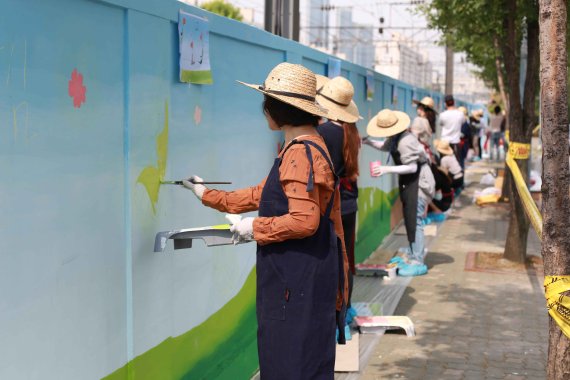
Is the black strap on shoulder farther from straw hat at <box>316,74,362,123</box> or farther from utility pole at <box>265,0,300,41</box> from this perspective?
utility pole at <box>265,0,300,41</box>

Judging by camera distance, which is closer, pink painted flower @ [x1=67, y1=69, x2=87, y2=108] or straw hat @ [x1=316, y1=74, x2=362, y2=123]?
pink painted flower @ [x1=67, y1=69, x2=87, y2=108]

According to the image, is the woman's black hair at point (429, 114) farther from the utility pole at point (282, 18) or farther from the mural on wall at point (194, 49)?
the mural on wall at point (194, 49)

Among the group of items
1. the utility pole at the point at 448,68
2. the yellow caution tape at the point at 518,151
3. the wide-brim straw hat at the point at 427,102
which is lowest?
the yellow caution tape at the point at 518,151

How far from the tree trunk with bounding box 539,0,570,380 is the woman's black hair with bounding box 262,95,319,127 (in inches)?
46.8

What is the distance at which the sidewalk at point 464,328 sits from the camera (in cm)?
588

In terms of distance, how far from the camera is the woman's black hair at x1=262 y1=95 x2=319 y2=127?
146 inches

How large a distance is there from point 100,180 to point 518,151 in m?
6.91

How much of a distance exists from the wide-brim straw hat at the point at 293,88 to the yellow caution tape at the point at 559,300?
136 cm

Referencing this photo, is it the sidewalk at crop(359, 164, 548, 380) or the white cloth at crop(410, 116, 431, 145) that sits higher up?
the white cloth at crop(410, 116, 431, 145)

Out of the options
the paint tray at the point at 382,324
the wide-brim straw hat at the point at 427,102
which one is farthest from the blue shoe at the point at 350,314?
the wide-brim straw hat at the point at 427,102

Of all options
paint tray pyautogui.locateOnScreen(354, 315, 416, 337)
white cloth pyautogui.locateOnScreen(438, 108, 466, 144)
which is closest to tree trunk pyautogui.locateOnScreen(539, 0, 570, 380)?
paint tray pyautogui.locateOnScreen(354, 315, 416, 337)

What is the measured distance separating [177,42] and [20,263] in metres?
1.71

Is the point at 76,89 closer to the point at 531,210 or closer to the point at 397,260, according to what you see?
the point at 531,210

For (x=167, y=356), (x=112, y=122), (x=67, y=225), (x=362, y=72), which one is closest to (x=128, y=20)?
(x=112, y=122)
